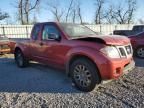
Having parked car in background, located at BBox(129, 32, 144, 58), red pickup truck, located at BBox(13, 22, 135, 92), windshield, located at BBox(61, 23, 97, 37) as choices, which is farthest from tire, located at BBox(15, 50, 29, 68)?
parked car in background, located at BBox(129, 32, 144, 58)

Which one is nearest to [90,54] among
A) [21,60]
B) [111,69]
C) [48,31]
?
[111,69]

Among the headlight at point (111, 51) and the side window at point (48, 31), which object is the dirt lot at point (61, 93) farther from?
the side window at point (48, 31)

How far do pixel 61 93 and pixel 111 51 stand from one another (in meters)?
1.57

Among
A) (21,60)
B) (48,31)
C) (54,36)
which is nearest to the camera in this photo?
(54,36)

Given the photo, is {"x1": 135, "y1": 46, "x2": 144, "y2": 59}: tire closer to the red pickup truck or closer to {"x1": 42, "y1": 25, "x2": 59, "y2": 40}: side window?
the red pickup truck

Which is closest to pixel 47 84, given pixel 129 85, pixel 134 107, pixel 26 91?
pixel 26 91

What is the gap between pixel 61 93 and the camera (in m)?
5.57

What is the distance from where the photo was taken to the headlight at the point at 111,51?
17.1ft

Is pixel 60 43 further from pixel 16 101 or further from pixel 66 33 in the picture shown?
pixel 16 101

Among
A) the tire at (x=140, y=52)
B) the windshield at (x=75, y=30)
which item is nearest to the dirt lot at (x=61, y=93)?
the windshield at (x=75, y=30)

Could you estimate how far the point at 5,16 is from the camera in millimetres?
43500

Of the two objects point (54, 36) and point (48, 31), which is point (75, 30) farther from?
point (48, 31)

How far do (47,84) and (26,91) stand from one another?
744 mm

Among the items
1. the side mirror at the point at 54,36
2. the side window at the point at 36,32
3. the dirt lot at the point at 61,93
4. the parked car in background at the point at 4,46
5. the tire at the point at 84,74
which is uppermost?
the side window at the point at 36,32
